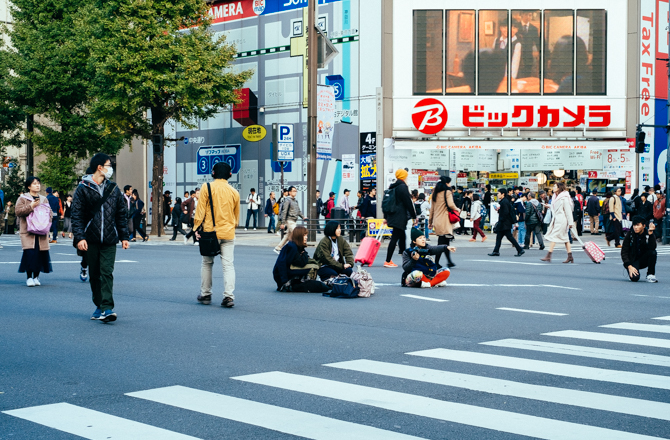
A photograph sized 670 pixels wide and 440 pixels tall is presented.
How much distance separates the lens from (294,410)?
5.41 metres

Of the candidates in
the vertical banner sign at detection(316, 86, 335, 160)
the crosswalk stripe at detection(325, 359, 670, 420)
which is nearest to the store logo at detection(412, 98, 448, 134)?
the vertical banner sign at detection(316, 86, 335, 160)

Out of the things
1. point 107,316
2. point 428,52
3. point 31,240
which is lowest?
point 107,316

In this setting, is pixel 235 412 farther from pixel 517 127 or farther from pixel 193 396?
pixel 517 127

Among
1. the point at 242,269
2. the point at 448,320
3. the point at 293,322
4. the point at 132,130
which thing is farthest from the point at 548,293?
the point at 132,130

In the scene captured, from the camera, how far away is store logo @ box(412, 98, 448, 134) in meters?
32.5

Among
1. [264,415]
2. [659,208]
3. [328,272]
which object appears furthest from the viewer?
[659,208]

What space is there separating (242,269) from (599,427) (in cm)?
1228

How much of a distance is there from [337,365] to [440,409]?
1642mm

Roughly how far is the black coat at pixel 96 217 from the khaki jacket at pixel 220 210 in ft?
4.19

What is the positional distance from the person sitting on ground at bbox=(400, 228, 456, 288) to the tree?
18.7 m

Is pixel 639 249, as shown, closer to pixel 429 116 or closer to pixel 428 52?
pixel 429 116

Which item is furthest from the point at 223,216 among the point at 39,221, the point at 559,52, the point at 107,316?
the point at 559,52

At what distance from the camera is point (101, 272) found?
9234 mm

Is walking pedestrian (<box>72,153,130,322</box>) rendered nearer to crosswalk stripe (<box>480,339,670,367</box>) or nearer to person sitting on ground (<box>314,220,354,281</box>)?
person sitting on ground (<box>314,220,354,281</box>)
